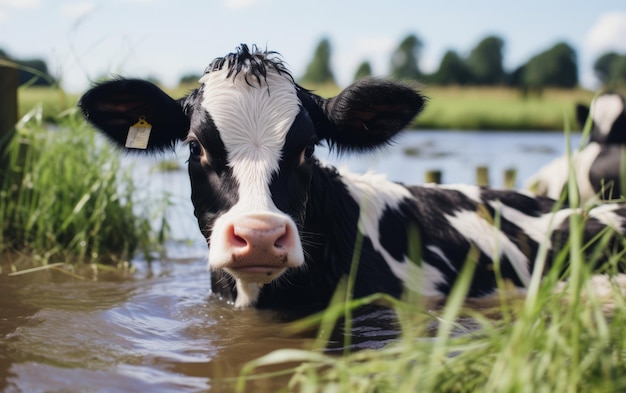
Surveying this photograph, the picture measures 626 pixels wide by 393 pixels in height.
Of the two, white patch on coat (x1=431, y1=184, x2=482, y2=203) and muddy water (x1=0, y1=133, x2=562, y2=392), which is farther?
white patch on coat (x1=431, y1=184, x2=482, y2=203)

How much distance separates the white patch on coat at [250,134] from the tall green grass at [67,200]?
6.92ft

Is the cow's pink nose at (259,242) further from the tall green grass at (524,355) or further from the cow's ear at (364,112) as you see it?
the cow's ear at (364,112)

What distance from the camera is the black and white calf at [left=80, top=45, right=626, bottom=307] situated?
3877 millimetres

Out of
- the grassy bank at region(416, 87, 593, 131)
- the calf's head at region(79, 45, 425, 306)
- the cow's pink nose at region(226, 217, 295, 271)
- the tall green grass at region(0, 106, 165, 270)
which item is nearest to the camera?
the cow's pink nose at region(226, 217, 295, 271)

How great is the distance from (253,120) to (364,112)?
84 cm

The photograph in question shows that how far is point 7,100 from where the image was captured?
268 inches

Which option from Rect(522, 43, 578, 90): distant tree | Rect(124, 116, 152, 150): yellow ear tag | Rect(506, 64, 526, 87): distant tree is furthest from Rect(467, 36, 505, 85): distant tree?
Rect(124, 116, 152, 150): yellow ear tag

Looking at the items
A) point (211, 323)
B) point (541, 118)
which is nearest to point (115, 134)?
point (211, 323)

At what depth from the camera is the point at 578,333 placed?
7.79ft

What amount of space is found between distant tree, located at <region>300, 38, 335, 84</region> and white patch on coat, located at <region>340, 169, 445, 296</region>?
10640 centimetres

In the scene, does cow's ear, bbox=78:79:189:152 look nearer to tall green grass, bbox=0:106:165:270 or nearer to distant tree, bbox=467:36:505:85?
tall green grass, bbox=0:106:165:270

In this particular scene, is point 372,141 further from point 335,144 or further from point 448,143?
point 448,143

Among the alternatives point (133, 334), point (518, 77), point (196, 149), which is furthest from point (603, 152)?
point (518, 77)

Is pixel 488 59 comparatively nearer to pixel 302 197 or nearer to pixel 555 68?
pixel 555 68
